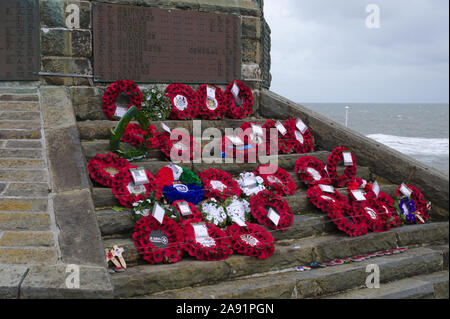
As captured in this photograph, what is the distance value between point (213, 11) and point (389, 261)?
4.53 metres

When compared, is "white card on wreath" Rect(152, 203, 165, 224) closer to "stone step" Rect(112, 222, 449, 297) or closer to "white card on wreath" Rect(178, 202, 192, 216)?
"white card on wreath" Rect(178, 202, 192, 216)

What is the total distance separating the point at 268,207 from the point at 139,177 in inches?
53.8

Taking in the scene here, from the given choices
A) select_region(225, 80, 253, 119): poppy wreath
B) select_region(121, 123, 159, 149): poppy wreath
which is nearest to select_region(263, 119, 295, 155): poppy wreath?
select_region(225, 80, 253, 119): poppy wreath

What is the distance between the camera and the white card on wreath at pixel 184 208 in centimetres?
416

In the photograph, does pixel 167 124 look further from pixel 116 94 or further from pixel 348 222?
pixel 348 222

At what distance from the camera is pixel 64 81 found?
6004mm

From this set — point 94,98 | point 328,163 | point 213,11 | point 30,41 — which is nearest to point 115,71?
point 94,98

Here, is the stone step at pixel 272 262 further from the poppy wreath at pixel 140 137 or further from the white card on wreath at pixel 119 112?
the white card on wreath at pixel 119 112

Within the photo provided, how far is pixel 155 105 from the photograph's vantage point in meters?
6.06

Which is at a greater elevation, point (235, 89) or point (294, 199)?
point (235, 89)

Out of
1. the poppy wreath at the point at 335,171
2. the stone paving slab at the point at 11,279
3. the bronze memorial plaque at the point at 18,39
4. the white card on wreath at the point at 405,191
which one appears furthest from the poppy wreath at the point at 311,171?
the bronze memorial plaque at the point at 18,39

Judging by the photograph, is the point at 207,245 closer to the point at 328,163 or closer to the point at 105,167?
the point at 105,167

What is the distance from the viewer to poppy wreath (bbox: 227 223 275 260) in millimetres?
3936

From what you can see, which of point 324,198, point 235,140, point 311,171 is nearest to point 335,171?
point 311,171
